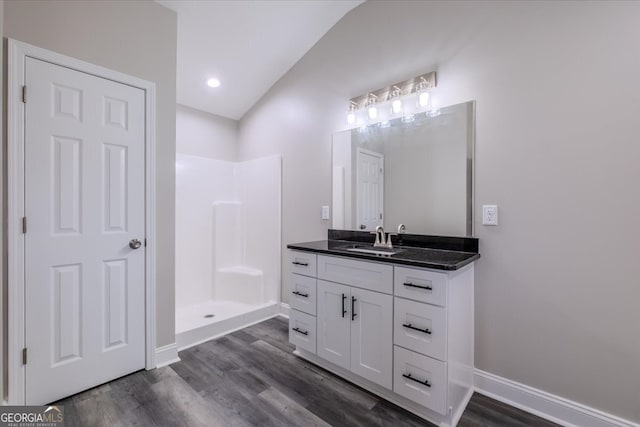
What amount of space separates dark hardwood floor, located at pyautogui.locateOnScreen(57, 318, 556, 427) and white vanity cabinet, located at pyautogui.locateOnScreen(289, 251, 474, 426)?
0.11 m

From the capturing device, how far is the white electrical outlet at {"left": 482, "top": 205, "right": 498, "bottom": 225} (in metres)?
1.77

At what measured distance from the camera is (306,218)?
2.94 m

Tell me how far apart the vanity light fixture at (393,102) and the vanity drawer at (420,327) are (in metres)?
1.38

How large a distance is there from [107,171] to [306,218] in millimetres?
1691

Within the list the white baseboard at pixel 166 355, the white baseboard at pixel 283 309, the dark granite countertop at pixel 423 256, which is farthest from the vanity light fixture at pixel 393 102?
the white baseboard at pixel 166 355

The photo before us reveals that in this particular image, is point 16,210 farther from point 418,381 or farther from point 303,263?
point 418,381

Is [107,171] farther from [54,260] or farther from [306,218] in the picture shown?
[306,218]

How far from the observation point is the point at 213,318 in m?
Result: 2.90

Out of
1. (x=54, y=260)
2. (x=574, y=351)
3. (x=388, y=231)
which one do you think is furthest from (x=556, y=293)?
(x=54, y=260)

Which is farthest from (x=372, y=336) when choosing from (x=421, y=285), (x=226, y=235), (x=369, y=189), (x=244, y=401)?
(x=226, y=235)

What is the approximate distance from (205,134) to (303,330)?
2644 millimetres

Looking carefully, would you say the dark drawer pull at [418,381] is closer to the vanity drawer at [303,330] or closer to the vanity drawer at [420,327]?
the vanity drawer at [420,327]

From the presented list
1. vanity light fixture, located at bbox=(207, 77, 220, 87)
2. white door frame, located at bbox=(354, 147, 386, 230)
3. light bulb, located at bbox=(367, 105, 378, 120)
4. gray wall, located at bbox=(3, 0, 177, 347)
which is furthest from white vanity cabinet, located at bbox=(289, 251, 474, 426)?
vanity light fixture, located at bbox=(207, 77, 220, 87)

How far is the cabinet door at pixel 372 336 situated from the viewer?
1.67m
